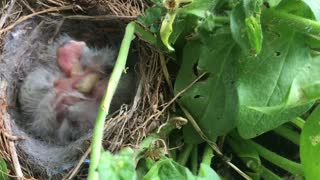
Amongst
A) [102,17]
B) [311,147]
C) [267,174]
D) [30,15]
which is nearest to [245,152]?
[267,174]

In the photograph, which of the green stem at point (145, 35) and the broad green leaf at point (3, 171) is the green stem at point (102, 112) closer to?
the green stem at point (145, 35)

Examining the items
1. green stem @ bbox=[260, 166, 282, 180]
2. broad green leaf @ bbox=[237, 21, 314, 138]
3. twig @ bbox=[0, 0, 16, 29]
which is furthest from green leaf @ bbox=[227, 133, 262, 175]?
twig @ bbox=[0, 0, 16, 29]

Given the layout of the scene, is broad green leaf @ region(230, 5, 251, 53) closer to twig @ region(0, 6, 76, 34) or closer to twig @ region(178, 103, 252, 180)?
twig @ region(178, 103, 252, 180)

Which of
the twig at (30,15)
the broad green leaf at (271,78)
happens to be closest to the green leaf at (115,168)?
the broad green leaf at (271,78)

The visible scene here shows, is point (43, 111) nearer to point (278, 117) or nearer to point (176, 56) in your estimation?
point (176, 56)

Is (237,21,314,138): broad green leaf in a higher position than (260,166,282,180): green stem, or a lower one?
higher

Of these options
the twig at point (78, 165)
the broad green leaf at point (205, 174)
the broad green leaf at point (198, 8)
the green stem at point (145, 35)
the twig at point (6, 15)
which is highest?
the broad green leaf at point (198, 8)

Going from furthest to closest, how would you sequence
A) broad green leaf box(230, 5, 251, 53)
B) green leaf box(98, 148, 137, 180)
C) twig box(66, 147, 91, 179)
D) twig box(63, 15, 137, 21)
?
twig box(63, 15, 137, 21), twig box(66, 147, 91, 179), broad green leaf box(230, 5, 251, 53), green leaf box(98, 148, 137, 180)
